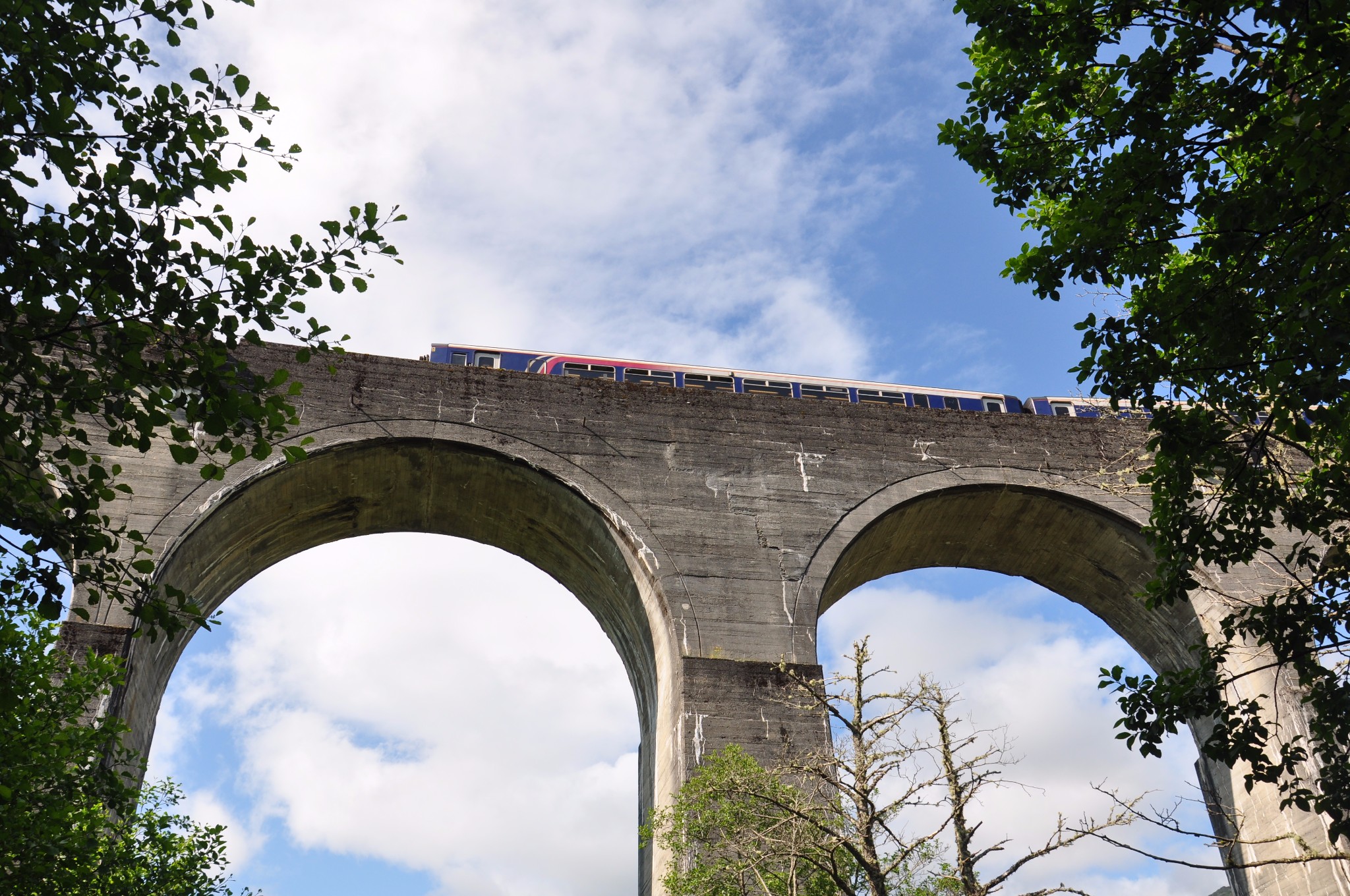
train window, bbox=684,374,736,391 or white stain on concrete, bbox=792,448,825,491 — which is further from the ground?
train window, bbox=684,374,736,391

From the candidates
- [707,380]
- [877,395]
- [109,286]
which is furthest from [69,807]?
[877,395]

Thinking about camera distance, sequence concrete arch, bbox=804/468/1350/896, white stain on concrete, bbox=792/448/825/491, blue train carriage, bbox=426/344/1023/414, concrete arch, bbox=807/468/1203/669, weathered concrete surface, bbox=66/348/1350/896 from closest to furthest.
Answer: weathered concrete surface, bbox=66/348/1350/896
concrete arch, bbox=804/468/1350/896
white stain on concrete, bbox=792/448/825/491
concrete arch, bbox=807/468/1203/669
blue train carriage, bbox=426/344/1023/414

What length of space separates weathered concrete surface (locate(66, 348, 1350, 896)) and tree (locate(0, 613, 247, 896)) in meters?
2.58

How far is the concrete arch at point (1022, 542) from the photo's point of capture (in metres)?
15.7

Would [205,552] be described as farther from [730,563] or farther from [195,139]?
[195,139]

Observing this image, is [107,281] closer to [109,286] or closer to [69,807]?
[109,286]

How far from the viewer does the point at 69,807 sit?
27.2ft

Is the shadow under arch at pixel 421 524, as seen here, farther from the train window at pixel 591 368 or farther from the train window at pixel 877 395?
the train window at pixel 877 395

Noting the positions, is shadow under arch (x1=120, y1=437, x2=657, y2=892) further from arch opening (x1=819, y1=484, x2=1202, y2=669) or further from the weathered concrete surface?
arch opening (x1=819, y1=484, x2=1202, y2=669)

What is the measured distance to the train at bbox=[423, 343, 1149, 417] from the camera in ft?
82.7

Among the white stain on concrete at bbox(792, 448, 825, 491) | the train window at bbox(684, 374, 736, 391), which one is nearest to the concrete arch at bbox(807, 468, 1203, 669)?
the white stain on concrete at bbox(792, 448, 825, 491)

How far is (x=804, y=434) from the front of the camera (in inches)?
632

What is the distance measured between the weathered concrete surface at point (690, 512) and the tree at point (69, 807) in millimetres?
2582

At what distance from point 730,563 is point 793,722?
233cm
